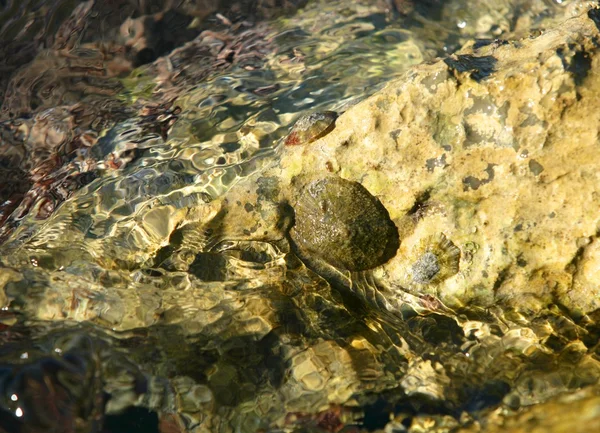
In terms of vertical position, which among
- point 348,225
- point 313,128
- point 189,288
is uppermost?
point 313,128

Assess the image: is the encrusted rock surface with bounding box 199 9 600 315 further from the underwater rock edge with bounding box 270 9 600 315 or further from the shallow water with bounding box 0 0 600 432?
the shallow water with bounding box 0 0 600 432

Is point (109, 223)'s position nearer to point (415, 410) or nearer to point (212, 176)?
point (212, 176)

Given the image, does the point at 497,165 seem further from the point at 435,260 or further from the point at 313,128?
the point at 313,128

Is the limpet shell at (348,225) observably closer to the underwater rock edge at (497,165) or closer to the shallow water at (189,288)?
the underwater rock edge at (497,165)

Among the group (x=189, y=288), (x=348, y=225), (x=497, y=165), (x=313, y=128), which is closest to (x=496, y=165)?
(x=497, y=165)

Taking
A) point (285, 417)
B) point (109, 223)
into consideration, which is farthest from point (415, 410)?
point (109, 223)

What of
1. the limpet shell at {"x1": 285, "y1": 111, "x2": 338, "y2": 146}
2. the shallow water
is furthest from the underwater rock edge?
the shallow water
